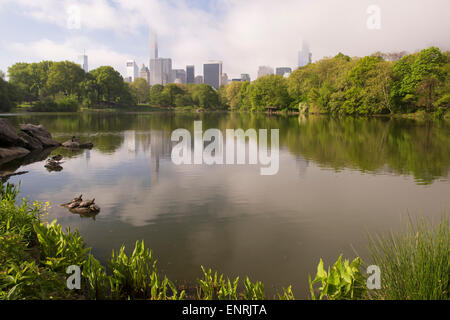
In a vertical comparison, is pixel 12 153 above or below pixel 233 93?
below

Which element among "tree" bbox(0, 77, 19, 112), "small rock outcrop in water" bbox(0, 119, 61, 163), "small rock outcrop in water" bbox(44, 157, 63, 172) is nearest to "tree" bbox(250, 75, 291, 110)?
"tree" bbox(0, 77, 19, 112)

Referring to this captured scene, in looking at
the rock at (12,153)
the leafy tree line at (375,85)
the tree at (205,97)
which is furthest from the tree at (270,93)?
the rock at (12,153)

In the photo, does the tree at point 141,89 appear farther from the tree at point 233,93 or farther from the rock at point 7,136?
the rock at point 7,136

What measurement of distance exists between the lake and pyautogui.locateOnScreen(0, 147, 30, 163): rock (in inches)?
80.4

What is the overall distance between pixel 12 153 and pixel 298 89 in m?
85.3

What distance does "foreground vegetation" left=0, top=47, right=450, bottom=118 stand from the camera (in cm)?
6025

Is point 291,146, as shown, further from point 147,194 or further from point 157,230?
point 157,230

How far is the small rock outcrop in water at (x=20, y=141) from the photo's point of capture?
20559mm

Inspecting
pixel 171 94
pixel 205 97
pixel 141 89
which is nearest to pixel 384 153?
pixel 205 97

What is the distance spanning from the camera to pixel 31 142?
78.2 feet

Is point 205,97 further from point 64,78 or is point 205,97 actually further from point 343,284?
point 343,284

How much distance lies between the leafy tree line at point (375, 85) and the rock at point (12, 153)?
6044cm
